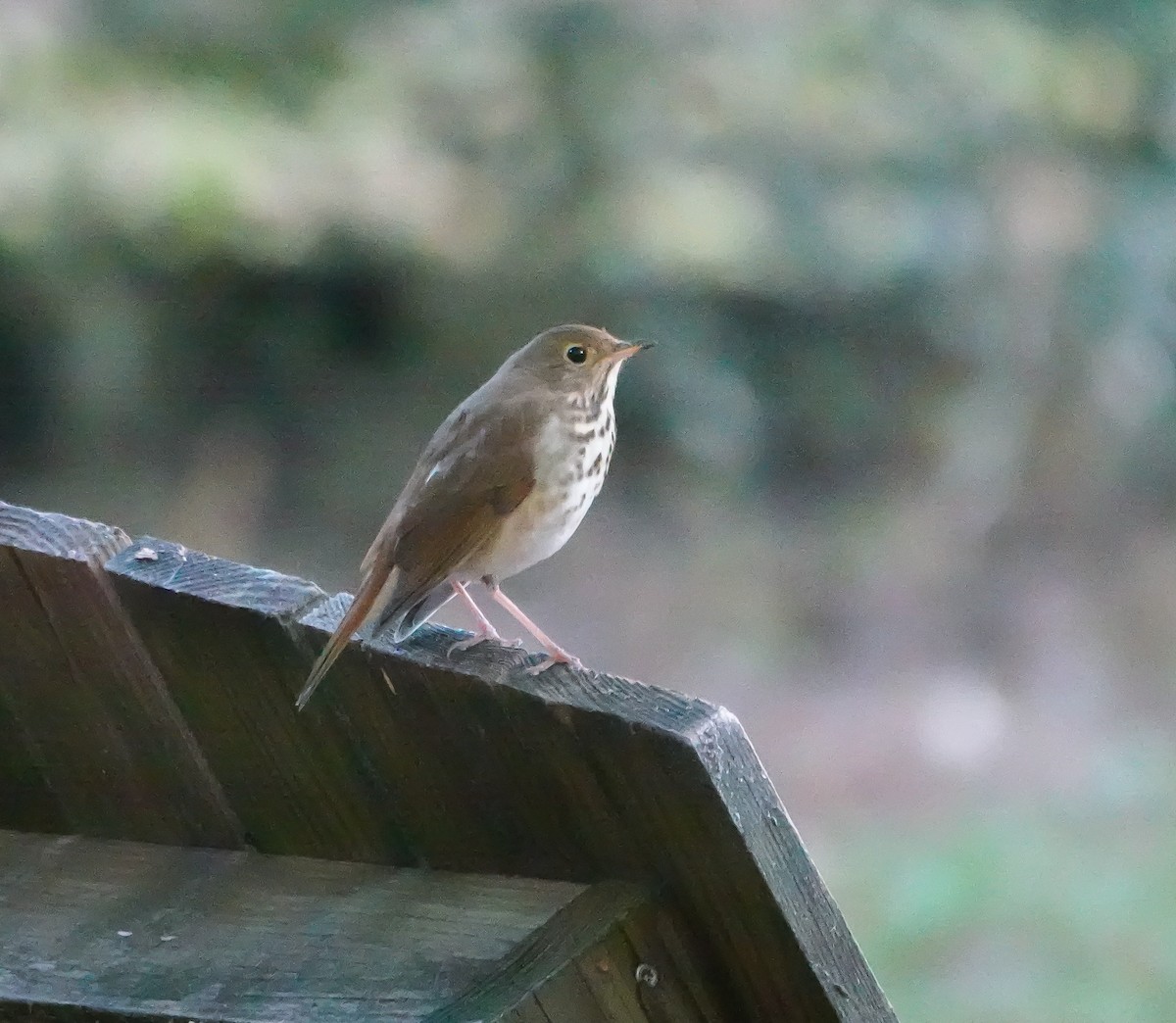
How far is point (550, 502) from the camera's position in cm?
229

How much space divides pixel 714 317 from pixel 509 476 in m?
3.35

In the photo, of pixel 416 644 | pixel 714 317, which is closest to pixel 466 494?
pixel 416 644

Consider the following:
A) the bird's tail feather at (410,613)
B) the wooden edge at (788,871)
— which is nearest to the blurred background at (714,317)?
the bird's tail feather at (410,613)

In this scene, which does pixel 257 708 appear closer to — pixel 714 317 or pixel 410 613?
pixel 410 613

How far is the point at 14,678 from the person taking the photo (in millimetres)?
1653

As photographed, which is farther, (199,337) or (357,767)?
(199,337)

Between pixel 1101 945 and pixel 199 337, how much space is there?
3.12 meters

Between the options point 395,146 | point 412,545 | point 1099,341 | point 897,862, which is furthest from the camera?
point 1099,341

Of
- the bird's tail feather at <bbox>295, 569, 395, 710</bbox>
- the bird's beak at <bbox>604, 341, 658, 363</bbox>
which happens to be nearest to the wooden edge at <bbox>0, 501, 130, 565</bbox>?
the bird's tail feather at <bbox>295, 569, 395, 710</bbox>

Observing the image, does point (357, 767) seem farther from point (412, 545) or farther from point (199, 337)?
point (199, 337)

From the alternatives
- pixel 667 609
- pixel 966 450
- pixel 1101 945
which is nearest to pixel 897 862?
pixel 1101 945

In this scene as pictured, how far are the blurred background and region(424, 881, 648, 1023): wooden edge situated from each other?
321 centimetres

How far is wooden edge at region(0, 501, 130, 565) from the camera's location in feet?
5.11

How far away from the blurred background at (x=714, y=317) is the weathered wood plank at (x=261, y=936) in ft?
9.85
